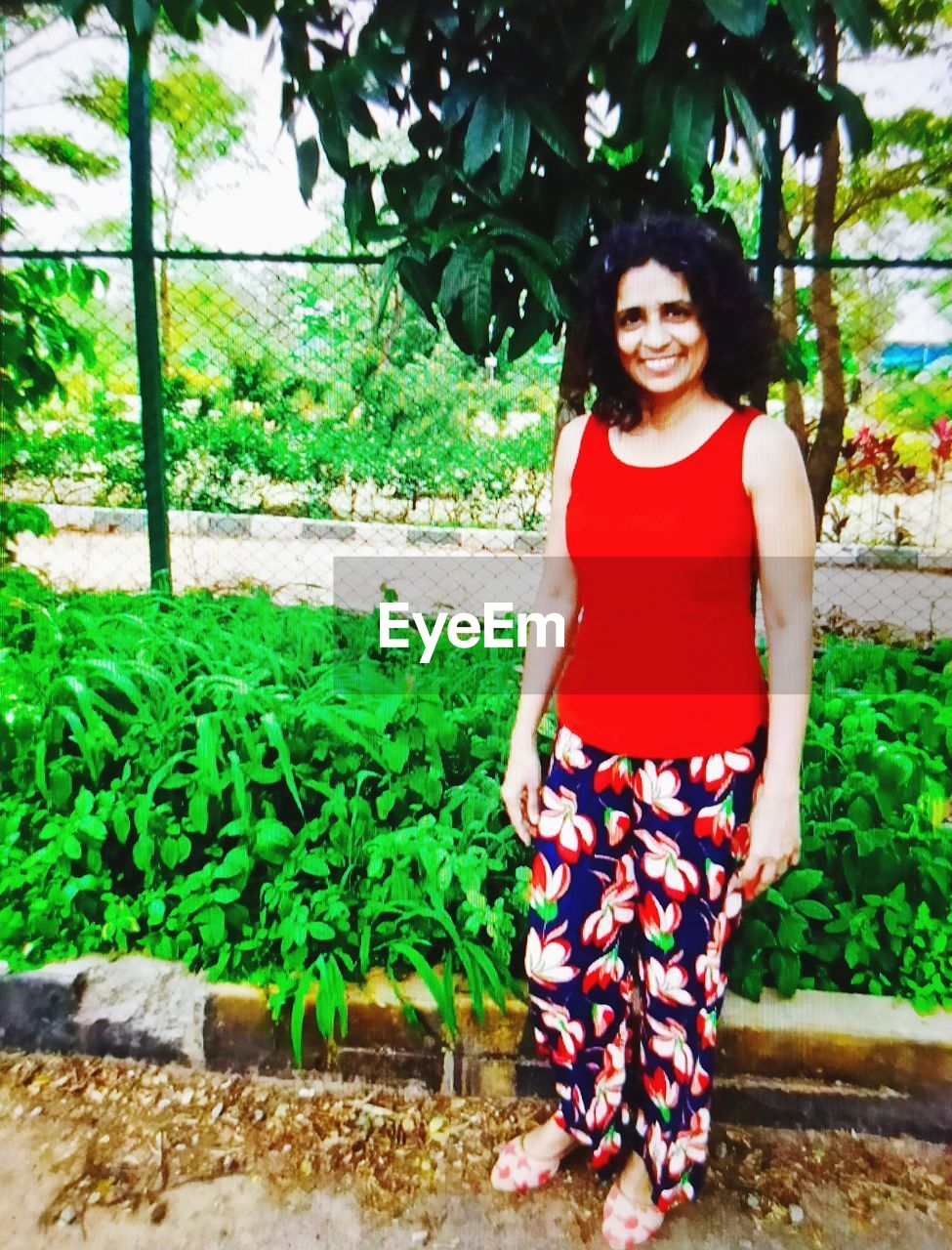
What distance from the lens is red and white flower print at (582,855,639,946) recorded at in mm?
1485

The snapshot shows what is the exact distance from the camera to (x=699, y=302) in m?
1.32

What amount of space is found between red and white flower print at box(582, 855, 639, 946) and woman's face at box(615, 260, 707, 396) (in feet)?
2.51

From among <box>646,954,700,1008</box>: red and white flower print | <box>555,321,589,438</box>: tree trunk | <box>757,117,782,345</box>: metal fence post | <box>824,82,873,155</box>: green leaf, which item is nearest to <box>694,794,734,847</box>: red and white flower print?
<box>646,954,700,1008</box>: red and white flower print

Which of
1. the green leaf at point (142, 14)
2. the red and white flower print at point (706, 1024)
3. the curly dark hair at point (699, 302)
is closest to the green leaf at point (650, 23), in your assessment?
the curly dark hair at point (699, 302)

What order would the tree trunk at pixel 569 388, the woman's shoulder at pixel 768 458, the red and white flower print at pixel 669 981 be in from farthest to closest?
1. the tree trunk at pixel 569 388
2. the red and white flower print at pixel 669 981
3. the woman's shoulder at pixel 768 458

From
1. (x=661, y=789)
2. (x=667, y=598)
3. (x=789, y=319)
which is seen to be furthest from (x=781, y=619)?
(x=789, y=319)

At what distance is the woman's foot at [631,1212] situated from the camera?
1556 mm

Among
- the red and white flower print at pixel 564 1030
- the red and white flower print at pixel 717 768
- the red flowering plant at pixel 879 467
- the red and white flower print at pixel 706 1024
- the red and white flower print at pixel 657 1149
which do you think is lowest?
the red and white flower print at pixel 657 1149

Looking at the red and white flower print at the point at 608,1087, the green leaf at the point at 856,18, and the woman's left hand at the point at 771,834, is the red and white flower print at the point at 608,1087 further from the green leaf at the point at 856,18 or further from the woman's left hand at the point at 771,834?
the green leaf at the point at 856,18

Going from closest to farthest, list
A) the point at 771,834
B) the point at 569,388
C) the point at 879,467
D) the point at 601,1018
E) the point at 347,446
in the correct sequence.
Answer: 1. the point at 771,834
2. the point at 601,1018
3. the point at 569,388
4. the point at 347,446
5. the point at 879,467

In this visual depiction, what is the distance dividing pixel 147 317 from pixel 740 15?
2.16 metres

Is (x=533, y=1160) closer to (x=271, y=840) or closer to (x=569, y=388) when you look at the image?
(x=271, y=840)

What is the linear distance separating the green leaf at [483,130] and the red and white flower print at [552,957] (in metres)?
1.38

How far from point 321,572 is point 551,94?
3742 mm
